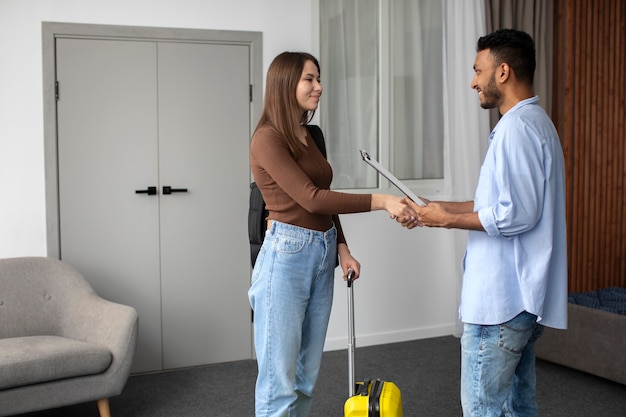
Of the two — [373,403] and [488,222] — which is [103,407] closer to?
[373,403]

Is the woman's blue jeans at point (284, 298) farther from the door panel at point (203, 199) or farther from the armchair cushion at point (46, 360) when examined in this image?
the door panel at point (203, 199)

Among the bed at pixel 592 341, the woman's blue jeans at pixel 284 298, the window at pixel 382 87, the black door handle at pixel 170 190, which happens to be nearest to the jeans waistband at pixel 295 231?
the woman's blue jeans at pixel 284 298

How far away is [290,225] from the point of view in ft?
8.17

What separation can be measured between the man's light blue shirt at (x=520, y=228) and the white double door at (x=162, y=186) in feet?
8.51

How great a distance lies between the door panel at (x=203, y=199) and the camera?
4.39 meters

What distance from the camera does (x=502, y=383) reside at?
2.11 m

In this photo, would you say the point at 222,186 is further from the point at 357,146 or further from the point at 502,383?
the point at 502,383

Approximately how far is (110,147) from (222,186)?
0.71m

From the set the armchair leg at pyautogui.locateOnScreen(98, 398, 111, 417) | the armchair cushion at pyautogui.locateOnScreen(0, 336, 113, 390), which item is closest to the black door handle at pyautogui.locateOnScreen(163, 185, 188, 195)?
the armchair cushion at pyautogui.locateOnScreen(0, 336, 113, 390)

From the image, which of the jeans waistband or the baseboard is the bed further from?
the jeans waistband

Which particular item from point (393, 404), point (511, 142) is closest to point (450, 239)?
point (393, 404)

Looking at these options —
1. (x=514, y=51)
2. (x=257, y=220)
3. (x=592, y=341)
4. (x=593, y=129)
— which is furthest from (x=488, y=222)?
(x=593, y=129)

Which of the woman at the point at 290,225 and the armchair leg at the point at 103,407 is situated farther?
the armchair leg at the point at 103,407

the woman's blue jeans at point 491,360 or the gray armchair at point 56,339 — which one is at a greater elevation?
the woman's blue jeans at point 491,360
